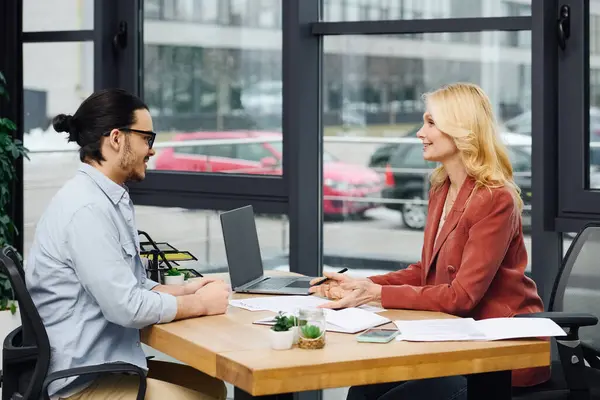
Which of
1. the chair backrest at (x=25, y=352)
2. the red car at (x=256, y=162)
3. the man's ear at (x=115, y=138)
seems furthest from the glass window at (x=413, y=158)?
the chair backrest at (x=25, y=352)

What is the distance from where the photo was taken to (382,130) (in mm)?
3951

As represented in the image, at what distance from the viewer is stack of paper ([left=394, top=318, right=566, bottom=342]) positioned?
2.33 metres

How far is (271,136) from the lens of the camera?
13.7 ft

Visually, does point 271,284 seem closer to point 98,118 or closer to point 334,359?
point 98,118

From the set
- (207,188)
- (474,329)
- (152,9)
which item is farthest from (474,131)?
(152,9)

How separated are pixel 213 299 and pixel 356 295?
41 centimetres

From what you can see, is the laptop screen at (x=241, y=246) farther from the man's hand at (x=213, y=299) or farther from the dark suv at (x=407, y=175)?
the dark suv at (x=407, y=175)

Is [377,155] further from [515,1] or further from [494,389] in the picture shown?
[494,389]

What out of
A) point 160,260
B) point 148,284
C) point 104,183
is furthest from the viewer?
point 160,260

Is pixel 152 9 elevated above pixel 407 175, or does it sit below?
above

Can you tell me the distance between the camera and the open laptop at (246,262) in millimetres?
3006

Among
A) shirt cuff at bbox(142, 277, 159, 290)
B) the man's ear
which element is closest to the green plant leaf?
shirt cuff at bbox(142, 277, 159, 290)

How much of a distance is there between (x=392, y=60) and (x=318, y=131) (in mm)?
440

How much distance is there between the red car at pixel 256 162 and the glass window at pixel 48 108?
0.55 meters
